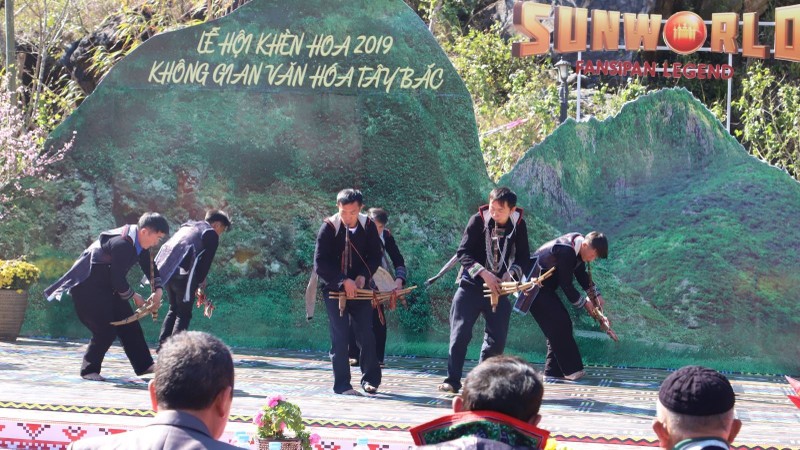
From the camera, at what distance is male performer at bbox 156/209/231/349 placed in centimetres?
1158

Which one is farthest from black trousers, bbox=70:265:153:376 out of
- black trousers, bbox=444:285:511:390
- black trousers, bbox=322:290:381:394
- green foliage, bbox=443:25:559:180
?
green foliage, bbox=443:25:559:180

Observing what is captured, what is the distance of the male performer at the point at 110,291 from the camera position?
418 inches

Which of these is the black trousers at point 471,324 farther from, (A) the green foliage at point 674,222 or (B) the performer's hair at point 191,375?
(B) the performer's hair at point 191,375

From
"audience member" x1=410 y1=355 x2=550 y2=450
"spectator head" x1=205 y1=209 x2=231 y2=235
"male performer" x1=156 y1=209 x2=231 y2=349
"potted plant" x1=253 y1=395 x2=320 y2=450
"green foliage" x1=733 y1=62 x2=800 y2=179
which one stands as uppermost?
"green foliage" x1=733 y1=62 x2=800 y2=179

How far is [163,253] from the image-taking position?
11.8 metres

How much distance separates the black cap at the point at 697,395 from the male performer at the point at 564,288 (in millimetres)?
7399

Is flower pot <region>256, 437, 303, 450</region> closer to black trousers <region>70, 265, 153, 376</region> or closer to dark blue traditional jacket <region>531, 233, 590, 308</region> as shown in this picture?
black trousers <region>70, 265, 153, 376</region>

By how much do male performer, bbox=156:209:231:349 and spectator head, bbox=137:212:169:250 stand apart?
927 millimetres

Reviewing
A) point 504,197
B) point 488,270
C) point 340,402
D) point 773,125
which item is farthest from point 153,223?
point 773,125

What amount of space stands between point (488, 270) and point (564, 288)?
1221mm

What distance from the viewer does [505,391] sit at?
353 centimetres

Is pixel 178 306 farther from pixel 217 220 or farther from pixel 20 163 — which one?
pixel 20 163

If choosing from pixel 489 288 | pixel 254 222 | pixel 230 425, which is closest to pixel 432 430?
pixel 230 425

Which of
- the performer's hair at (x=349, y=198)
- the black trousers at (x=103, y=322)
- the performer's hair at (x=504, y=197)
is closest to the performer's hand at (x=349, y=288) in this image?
the performer's hair at (x=349, y=198)
